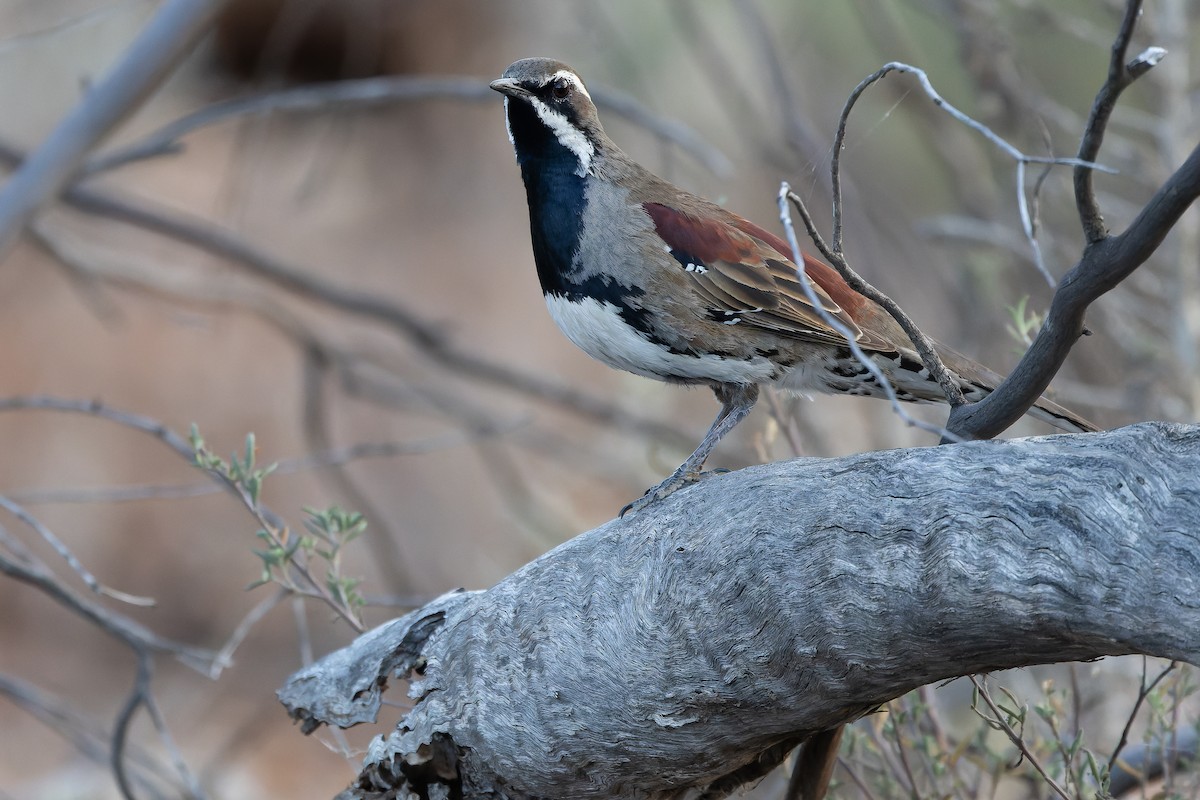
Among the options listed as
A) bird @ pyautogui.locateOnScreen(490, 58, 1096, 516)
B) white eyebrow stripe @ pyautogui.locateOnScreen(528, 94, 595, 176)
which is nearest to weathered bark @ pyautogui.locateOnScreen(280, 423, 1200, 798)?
bird @ pyautogui.locateOnScreen(490, 58, 1096, 516)

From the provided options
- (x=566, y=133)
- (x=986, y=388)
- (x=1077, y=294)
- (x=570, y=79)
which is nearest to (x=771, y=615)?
(x=1077, y=294)

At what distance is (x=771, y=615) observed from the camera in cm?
243

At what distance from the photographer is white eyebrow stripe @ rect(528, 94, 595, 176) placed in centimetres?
367

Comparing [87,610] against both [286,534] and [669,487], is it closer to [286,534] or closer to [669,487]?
[286,534]

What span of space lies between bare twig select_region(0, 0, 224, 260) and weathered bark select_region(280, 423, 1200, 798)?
2393 millimetres

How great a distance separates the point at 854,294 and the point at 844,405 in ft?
16.4

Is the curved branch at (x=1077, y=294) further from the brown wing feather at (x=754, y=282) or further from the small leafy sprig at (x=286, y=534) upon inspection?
the small leafy sprig at (x=286, y=534)

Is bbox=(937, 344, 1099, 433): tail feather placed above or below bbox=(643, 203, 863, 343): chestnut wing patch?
below

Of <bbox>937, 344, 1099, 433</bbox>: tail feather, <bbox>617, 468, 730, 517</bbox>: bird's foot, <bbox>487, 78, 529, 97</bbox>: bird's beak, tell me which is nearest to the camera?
<bbox>937, 344, 1099, 433</bbox>: tail feather

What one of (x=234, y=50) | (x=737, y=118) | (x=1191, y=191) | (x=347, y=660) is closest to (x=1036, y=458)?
(x=1191, y=191)

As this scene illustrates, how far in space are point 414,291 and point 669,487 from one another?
7672mm

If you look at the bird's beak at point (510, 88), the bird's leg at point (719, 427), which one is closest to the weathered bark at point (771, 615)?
the bird's leg at point (719, 427)

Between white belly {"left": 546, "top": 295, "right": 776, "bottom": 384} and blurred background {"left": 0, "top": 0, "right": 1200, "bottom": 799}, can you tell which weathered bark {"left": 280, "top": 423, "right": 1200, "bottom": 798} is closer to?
white belly {"left": 546, "top": 295, "right": 776, "bottom": 384}

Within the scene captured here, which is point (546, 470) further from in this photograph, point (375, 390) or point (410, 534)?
point (375, 390)
